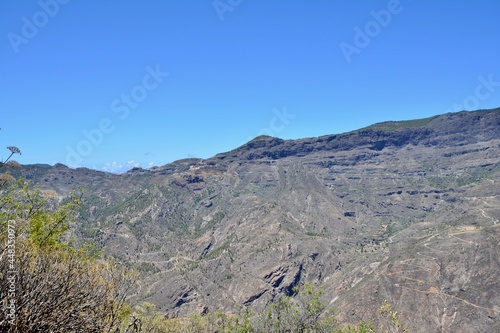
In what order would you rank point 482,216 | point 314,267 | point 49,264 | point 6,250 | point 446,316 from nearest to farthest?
point 6,250
point 49,264
point 446,316
point 482,216
point 314,267

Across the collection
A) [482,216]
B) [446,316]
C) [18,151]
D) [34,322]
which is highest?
[18,151]

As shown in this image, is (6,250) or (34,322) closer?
(34,322)

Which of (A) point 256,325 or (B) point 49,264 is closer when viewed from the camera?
(B) point 49,264

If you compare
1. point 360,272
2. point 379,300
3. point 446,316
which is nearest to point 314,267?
point 360,272

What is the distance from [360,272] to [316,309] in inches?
5466

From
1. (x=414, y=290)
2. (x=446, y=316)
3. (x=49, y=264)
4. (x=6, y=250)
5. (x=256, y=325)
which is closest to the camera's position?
(x=6, y=250)

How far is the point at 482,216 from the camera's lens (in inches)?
6860

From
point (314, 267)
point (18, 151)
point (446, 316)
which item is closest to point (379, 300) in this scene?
point (446, 316)

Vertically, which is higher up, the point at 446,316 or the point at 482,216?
the point at 482,216

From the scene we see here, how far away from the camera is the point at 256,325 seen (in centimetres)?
2878

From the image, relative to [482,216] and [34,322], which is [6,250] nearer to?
[34,322]

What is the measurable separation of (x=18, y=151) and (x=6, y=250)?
8.78m

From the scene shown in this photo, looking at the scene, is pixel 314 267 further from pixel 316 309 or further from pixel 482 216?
pixel 316 309

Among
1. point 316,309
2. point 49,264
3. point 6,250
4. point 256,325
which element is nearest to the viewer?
point 6,250
